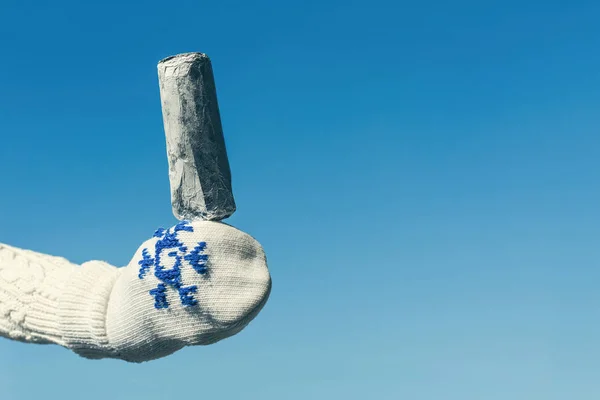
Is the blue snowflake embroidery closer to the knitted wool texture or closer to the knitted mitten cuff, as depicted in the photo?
the knitted wool texture

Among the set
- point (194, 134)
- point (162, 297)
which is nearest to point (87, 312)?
point (162, 297)

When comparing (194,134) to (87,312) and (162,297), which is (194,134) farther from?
(87,312)

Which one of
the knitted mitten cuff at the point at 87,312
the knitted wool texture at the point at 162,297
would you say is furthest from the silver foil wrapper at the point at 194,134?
the knitted mitten cuff at the point at 87,312

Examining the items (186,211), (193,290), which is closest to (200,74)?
(186,211)

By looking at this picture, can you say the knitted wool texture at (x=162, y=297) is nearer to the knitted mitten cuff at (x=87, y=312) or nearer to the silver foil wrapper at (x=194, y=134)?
the knitted mitten cuff at (x=87, y=312)

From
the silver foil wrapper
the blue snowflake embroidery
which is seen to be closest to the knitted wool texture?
the blue snowflake embroidery

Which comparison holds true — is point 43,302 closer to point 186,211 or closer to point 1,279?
point 1,279
